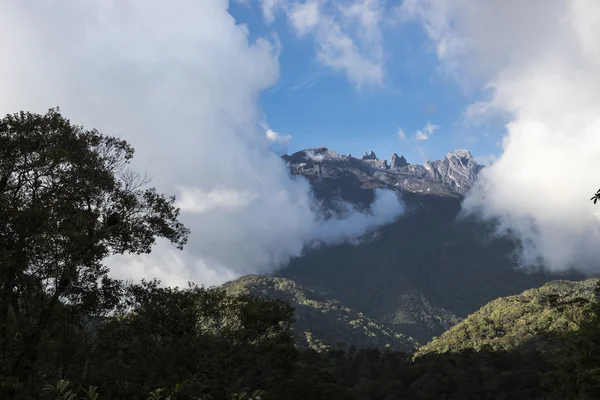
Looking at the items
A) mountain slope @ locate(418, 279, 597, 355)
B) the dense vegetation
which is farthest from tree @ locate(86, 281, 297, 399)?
mountain slope @ locate(418, 279, 597, 355)

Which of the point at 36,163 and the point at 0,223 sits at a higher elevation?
the point at 36,163

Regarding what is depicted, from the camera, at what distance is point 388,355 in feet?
354

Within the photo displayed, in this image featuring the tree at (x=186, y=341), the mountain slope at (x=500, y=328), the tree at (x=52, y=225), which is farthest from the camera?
the mountain slope at (x=500, y=328)

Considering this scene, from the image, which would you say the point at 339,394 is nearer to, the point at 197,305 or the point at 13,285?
the point at 197,305

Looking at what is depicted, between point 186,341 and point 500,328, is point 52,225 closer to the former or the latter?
point 186,341

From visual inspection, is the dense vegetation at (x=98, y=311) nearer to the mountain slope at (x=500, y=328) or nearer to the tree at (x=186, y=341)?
the tree at (x=186, y=341)

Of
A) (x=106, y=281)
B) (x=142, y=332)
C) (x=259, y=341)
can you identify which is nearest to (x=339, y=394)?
(x=259, y=341)

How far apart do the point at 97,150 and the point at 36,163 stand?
2.76 metres

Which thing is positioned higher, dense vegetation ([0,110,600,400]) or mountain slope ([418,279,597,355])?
mountain slope ([418,279,597,355])

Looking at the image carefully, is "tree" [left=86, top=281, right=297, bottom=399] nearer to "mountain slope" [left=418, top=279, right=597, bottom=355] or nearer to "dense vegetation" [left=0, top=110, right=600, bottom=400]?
"dense vegetation" [left=0, top=110, right=600, bottom=400]

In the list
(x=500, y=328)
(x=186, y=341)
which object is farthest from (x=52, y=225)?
(x=500, y=328)

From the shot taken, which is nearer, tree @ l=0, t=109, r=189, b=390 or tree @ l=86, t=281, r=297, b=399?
tree @ l=0, t=109, r=189, b=390

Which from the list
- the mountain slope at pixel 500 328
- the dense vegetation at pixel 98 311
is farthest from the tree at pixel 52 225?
the mountain slope at pixel 500 328

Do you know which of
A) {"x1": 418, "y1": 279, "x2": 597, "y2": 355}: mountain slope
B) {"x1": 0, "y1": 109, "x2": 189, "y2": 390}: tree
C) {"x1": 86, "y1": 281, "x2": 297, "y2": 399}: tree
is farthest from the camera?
{"x1": 418, "y1": 279, "x2": 597, "y2": 355}: mountain slope
